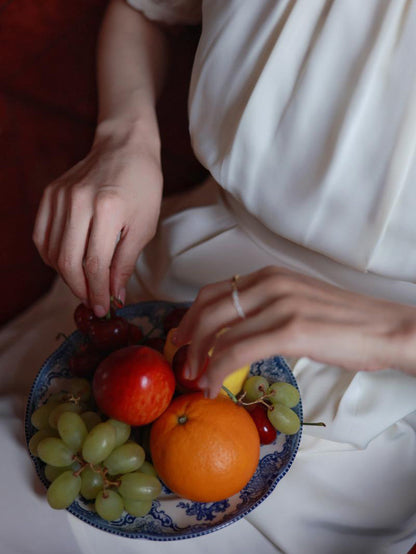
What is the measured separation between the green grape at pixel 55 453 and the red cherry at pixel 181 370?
14cm

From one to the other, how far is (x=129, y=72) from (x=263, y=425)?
0.55 m

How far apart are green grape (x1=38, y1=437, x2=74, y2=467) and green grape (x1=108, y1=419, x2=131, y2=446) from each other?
0.17 feet

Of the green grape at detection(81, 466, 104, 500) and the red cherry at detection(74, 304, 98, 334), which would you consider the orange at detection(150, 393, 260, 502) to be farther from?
the red cherry at detection(74, 304, 98, 334)

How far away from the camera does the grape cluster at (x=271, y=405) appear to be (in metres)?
0.64

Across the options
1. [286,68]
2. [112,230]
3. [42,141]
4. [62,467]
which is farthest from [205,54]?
[62,467]

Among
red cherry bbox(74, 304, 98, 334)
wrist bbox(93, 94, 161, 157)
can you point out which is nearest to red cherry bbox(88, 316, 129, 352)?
red cherry bbox(74, 304, 98, 334)

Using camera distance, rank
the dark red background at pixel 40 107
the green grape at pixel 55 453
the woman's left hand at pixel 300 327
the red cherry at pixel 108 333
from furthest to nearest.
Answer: the dark red background at pixel 40 107
the red cherry at pixel 108 333
the green grape at pixel 55 453
the woman's left hand at pixel 300 327

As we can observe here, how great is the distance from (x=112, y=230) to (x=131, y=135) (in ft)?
0.54

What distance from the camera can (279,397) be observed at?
2.15ft

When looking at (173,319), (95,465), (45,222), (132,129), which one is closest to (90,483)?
(95,465)

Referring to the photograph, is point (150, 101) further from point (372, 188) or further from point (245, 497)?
point (245, 497)

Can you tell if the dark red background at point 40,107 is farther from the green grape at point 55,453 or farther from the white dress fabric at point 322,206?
the green grape at point 55,453

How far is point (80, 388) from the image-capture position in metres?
0.68

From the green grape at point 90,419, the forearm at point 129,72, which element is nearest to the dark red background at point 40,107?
the forearm at point 129,72
